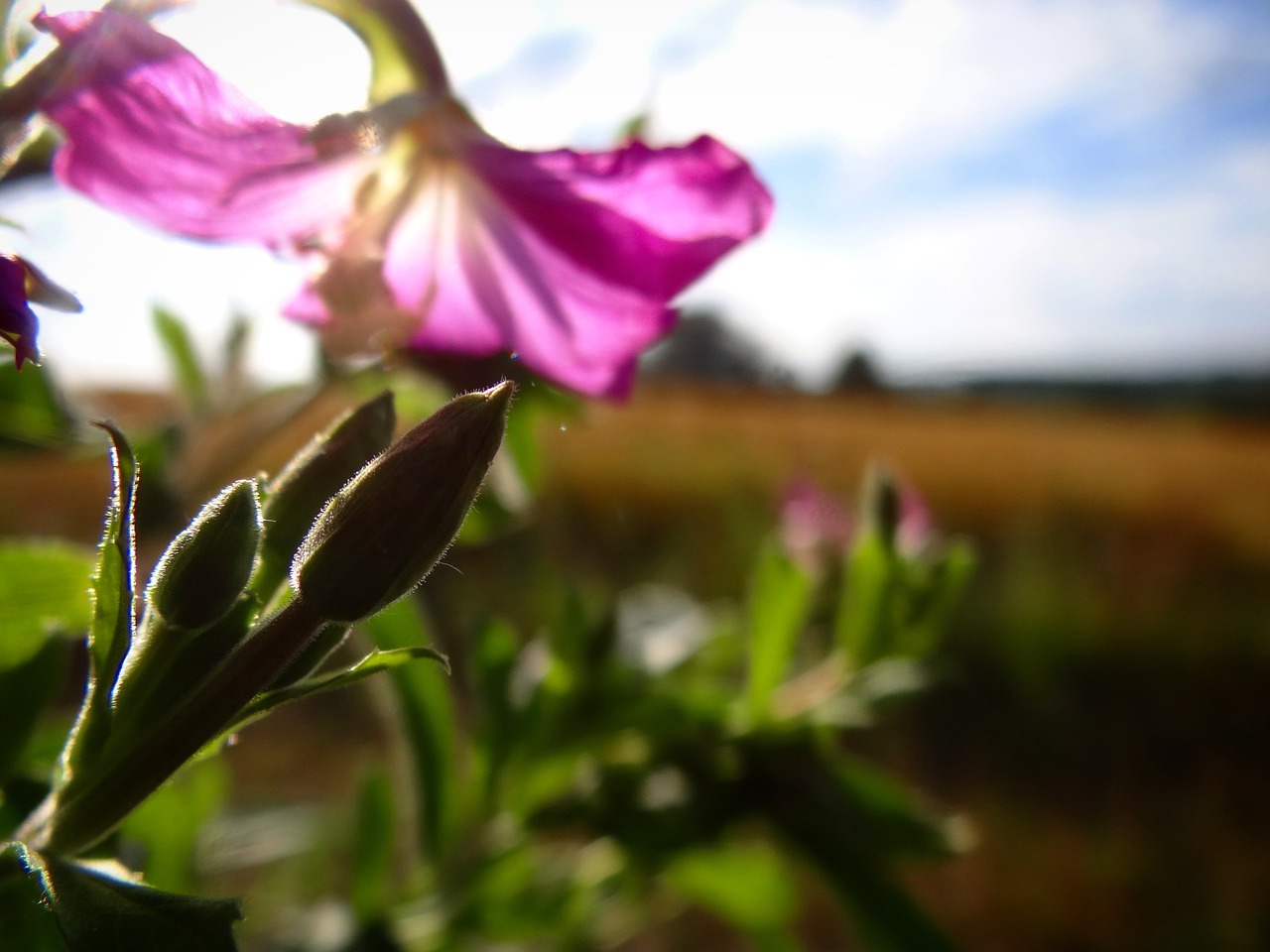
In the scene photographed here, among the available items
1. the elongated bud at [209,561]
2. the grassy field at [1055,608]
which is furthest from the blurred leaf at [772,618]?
the grassy field at [1055,608]

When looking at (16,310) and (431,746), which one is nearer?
(16,310)

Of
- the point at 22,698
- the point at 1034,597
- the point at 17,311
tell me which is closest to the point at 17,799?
the point at 22,698

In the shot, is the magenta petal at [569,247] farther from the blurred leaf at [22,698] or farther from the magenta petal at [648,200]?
the blurred leaf at [22,698]

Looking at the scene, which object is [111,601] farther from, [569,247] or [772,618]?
[772,618]

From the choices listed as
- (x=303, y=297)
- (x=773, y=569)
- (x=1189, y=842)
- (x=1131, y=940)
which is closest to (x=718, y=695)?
(x=773, y=569)

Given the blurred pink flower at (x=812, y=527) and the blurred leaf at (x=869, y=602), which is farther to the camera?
the blurred pink flower at (x=812, y=527)

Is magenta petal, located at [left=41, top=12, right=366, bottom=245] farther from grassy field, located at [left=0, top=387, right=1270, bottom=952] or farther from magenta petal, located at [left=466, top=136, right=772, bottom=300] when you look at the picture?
grassy field, located at [left=0, top=387, right=1270, bottom=952]

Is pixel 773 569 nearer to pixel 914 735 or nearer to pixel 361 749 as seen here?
pixel 361 749

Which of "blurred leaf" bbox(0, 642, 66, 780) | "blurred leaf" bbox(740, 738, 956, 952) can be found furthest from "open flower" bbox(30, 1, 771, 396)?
"blurred leaf" bbox(740, 738, 956, 952)
